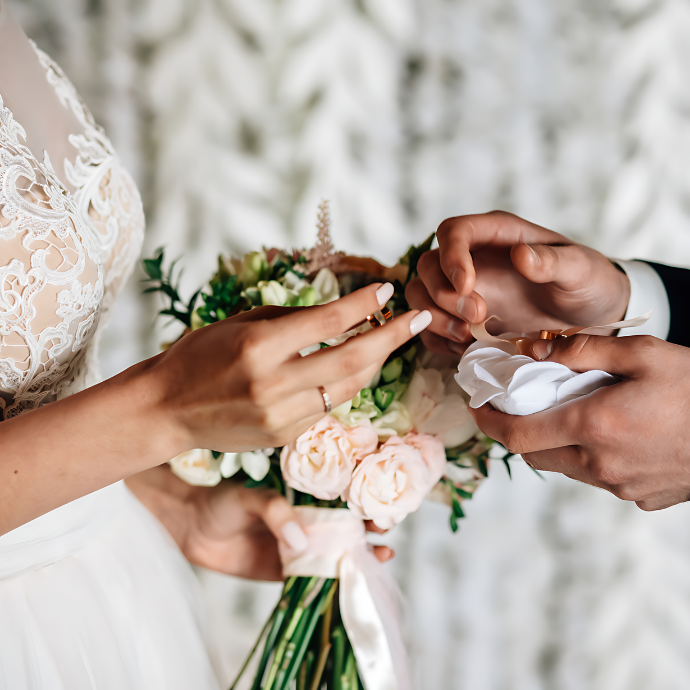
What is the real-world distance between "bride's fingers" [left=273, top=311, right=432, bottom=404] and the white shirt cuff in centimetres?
47

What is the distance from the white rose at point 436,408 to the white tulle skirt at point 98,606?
480mm

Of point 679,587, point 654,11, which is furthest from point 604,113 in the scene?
point 679,587

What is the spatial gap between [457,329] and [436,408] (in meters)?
0.12

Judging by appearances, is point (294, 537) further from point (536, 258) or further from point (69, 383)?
A: point (536, 258)

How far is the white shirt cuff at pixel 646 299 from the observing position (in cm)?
81

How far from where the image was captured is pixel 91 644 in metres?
0.69

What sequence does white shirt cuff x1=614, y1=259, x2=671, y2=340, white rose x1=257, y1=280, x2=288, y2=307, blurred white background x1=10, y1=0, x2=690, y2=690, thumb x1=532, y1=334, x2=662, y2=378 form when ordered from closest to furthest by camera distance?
thumb x1=532, y1=334, x2=662, y2=378 → white rose x1=257, y1=280, x2=288, y2=307 → white shirt cuff x1=614, y1=259, x2=671, y2=340 → blurred white background x1=10, y1=0, x2=690, y2=690

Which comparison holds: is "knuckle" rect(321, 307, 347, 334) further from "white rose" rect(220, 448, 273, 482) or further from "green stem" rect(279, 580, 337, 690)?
"green stem" rect(279, 580, 337, 690)

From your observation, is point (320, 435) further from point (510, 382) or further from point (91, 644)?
point (91, 644)

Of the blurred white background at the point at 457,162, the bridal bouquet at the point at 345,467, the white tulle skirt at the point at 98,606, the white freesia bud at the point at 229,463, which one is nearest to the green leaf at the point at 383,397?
the bridal bouquet at the point at 345,467

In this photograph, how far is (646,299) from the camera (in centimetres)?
82

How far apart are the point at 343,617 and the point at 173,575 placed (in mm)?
319

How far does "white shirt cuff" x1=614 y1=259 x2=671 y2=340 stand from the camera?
31.8 inches

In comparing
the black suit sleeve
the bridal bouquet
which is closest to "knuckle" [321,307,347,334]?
the bridal bouquet
